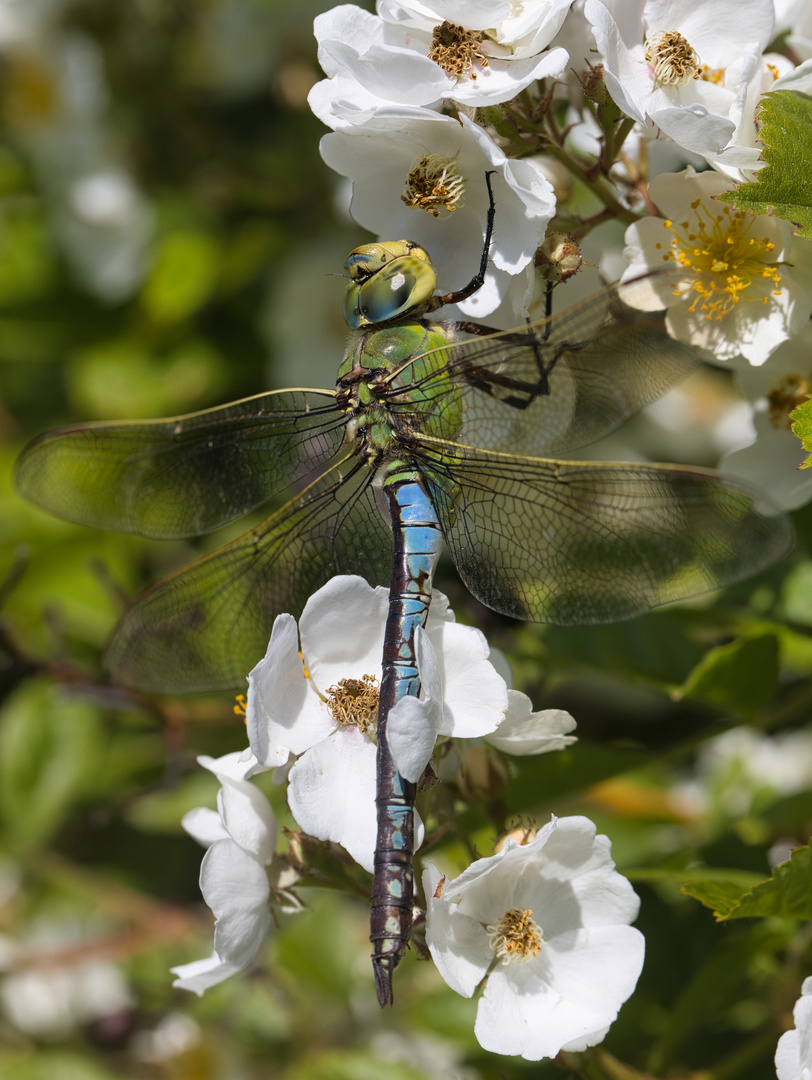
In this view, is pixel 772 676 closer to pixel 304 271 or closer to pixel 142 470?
pixel 142 470

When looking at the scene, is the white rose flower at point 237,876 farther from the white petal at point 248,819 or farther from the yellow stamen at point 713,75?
the yellow stamen at point 713,75

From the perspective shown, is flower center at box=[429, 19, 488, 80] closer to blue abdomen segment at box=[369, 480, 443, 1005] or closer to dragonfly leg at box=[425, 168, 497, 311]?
dragonfly leg at box=[425, 168, 497, 311]

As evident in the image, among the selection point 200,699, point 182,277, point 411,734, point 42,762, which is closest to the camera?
point 411,734

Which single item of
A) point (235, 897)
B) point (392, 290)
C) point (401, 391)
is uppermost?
point (392, 290)

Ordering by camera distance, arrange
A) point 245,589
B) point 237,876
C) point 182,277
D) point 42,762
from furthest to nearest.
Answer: point 182,277, point 42,762, point 245,589, point 237,876

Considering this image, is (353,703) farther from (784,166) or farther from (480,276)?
(784,166)

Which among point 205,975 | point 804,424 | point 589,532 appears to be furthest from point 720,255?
point 205,975
